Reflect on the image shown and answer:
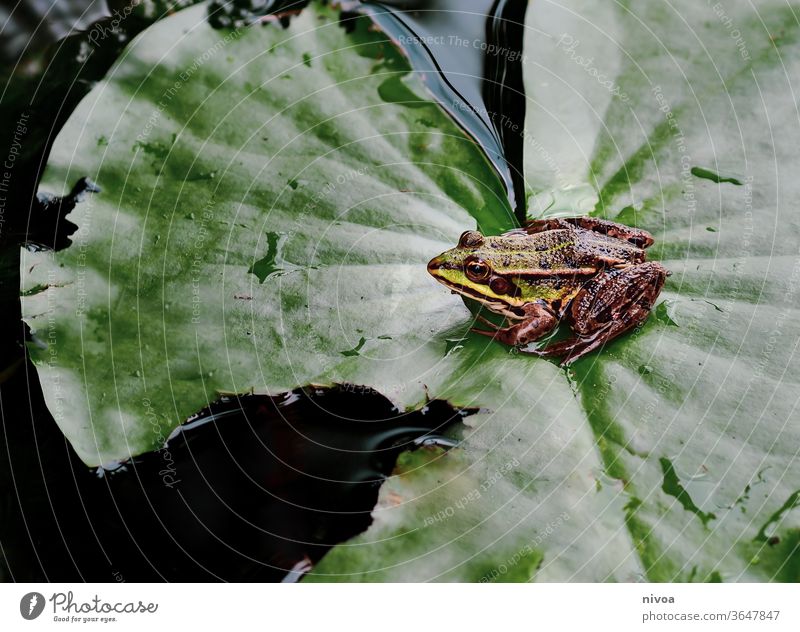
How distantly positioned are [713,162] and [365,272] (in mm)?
735

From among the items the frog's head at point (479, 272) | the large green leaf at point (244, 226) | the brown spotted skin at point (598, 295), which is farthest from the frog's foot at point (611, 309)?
the large green leaf at point (244, 226)

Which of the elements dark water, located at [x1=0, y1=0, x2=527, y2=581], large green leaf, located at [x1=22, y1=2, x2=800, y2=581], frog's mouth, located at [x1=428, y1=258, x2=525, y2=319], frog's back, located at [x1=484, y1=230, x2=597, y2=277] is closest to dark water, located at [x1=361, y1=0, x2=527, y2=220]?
large green leaf, located at [x1=22, y1=2, x2=800, y2=581]

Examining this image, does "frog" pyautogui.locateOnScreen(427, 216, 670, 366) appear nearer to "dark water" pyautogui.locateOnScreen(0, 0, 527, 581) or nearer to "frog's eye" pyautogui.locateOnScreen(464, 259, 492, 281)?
"frog's eye" pyautogui.locateOnScreen(464, 259, 492, 281)

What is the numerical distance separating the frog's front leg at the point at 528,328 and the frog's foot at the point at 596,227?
16 cm

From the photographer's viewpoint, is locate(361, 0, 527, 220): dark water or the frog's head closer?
the frog's head

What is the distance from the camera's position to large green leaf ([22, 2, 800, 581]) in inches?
42.9

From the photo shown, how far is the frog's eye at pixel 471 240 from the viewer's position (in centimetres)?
116

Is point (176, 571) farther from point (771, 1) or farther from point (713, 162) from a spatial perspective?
point (771, 1)

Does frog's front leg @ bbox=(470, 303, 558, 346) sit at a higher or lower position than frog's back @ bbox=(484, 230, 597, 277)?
lower

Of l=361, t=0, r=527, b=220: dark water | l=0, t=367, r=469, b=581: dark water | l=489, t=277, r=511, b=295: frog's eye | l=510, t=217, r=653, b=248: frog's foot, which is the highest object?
l=361, t=0, r=527, b=220: dark water

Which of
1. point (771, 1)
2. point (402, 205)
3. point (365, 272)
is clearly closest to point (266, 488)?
point (365, 272)

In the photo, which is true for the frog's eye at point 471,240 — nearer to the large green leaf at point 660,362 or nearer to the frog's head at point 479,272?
the frog's head at point 479,272

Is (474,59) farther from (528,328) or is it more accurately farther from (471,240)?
(528,328)
